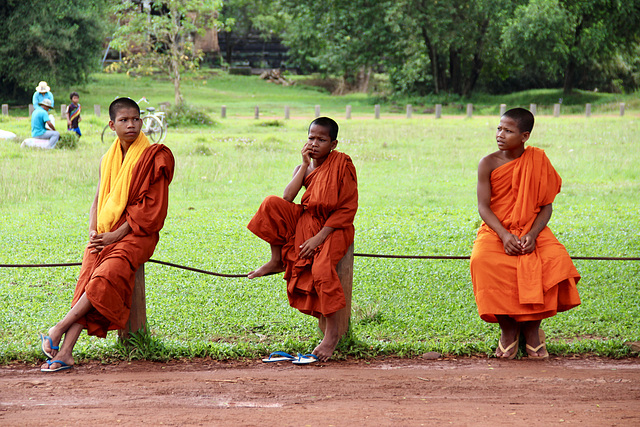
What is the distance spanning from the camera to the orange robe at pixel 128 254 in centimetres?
456

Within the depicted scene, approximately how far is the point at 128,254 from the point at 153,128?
14.9 metres

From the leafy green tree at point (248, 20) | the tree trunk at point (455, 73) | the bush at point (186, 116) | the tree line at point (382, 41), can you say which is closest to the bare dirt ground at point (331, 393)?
the bush at point (186, 116)

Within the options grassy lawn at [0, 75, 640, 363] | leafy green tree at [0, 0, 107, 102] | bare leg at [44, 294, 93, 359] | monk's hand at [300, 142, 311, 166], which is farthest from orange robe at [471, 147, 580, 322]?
leafy green tree at [0, 0, 107, 102]

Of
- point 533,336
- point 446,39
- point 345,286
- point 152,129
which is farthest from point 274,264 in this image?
point 446,39

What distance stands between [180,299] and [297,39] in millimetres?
38732

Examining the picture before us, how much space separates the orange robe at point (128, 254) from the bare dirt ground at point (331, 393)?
38 cm

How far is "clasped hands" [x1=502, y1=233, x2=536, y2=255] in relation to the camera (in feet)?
15.4

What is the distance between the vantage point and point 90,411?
3793mm

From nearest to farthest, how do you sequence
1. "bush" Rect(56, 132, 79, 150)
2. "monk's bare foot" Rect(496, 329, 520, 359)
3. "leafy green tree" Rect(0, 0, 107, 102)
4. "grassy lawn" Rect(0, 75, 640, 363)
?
"monk's bare foot" Rect(496, 329, 520, 359), "grassy lawn" Rect(0, 75, 640, 363), "bush" Rect(56, 132, 79, 150), "leafy green tree" Rect(0, 0, 107, 102)

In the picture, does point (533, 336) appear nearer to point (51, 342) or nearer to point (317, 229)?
point (317, 229)

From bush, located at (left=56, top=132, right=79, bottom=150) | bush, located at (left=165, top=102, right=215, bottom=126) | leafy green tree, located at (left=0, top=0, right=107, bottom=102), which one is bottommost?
bush, located at (left=56, top=132, right=79, bottom=150)

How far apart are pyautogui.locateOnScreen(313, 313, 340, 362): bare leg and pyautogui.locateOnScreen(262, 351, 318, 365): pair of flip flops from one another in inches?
1.9

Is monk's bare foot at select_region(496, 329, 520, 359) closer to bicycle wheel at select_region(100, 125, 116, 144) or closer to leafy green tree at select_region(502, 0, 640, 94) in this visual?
bicycle wheel at select_region(100, 125, 116, 144)

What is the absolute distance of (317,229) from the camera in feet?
15.8
